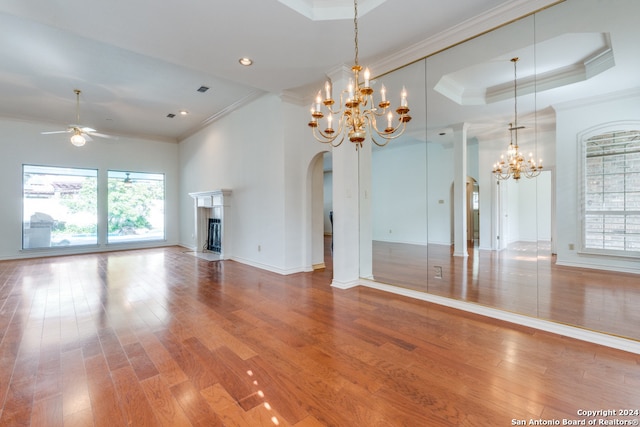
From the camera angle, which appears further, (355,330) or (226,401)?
(355,330)

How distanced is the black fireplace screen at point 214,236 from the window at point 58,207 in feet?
10.8

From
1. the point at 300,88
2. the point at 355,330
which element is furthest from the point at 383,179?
the point at 355,330

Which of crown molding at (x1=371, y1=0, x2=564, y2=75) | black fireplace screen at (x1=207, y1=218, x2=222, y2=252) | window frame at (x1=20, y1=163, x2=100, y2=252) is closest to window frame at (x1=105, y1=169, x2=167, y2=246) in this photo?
window frame at (x1=20, y1=163, x2=100, y2=252)

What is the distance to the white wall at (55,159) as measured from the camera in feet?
21.9

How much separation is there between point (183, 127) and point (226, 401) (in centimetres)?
790

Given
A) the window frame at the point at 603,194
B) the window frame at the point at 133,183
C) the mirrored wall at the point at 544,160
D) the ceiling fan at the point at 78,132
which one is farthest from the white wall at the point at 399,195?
the window frame at the point at 133,183

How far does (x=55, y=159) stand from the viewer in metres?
7.25

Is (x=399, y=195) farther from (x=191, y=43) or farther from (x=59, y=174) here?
(x=59, y=174)

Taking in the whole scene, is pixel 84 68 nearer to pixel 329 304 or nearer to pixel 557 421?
pixel 329 304

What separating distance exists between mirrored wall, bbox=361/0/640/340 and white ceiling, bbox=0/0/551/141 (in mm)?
483

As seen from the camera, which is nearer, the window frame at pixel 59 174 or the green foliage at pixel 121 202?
the window frame at pixel 59 174

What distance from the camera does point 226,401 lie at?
5.57 ft

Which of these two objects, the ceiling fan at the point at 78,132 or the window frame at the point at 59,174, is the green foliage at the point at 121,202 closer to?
the window frame at the point at 59,174

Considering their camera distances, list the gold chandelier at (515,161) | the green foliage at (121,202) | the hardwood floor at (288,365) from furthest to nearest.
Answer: the green foliage at (121,202), the gold chandelier at (515,161), the hardwood floor at (288,365)
